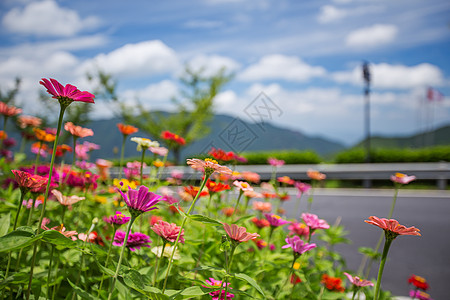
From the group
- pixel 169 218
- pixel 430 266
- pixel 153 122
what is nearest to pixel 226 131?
pixel 169 218

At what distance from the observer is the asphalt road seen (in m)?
2.65

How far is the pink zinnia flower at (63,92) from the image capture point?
0.66 m

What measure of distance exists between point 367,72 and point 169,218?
1040 centimetres

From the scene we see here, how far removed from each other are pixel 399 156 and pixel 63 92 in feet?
35.3

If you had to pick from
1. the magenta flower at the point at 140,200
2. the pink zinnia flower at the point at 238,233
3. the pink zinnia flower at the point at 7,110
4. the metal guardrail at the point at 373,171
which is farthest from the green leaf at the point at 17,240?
the metal guardrail at the point at 373,171

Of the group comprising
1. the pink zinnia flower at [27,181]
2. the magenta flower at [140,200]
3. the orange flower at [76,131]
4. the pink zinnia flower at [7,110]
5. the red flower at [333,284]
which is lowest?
the red flower at [333,284]

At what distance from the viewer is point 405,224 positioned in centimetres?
438

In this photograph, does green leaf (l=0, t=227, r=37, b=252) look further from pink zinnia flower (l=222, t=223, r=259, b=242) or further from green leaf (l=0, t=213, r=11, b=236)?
pink zinnia flower (l=222, t=223, r=259, b=242)

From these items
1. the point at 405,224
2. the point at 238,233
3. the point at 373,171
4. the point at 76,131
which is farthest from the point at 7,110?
the point at 373,171

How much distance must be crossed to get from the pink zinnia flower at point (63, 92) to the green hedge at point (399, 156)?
34.1 feet

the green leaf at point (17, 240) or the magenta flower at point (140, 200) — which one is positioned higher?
the magenta flower at point (140, 200)

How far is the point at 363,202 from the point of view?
631cm

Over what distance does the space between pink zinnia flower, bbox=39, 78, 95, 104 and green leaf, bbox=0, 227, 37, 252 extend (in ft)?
0.91

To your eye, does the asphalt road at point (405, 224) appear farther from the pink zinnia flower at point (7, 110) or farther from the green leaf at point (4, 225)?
the pink zinnia flower at point (7, 110)
